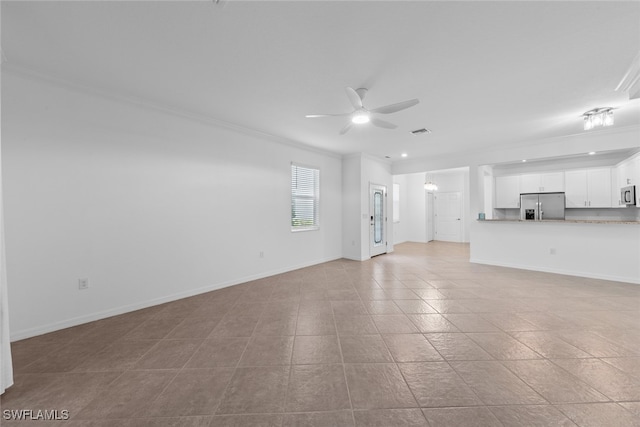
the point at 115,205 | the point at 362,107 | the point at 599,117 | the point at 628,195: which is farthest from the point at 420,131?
the point at 115,205

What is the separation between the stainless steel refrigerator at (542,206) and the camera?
603cm

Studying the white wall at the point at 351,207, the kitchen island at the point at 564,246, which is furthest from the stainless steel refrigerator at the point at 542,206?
the white wall at the point at 351,207

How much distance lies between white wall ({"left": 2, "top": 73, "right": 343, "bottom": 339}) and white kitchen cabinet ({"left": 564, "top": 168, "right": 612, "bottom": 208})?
285 inches

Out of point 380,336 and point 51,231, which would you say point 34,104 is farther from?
point 380,336

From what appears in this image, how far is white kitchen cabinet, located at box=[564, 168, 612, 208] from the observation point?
5410mm

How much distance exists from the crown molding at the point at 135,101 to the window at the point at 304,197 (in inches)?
31.8

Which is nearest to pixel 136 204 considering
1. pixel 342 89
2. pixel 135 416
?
pixel 135 416

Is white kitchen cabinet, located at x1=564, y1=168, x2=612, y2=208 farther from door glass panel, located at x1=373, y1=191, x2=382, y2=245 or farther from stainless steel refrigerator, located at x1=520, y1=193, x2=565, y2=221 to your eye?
door glass panel, located at x1=373, y1=191, x2=382, y2=245

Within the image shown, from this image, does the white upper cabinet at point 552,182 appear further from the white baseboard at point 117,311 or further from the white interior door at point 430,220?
the white baseboard at point 117,311

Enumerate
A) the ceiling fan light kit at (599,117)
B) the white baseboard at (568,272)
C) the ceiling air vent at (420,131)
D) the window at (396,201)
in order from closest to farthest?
the ceiling fan light kit at (599,117) → the white baseboard at (568,272) → the ceiling air vent at (420,131) → the window at (396,201)

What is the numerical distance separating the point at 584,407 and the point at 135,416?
2.89 metres

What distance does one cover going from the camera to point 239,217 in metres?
4.34

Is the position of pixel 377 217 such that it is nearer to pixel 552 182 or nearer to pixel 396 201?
pixel 396 201

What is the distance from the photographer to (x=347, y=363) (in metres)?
2.05
